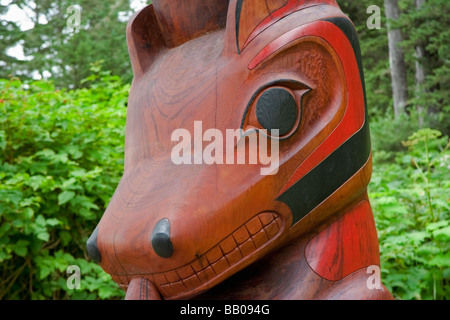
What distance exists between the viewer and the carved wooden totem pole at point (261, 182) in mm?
1167

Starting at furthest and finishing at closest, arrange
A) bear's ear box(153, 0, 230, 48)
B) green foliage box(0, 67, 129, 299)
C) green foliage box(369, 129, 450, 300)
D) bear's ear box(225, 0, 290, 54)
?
1. green foliage box(0, 67, 129, 299)
2. green foliage box(369, 129, 450, 300)
3. bear's ear box(153, 0, 230, 48)
4. bear's ear box(225, 0, 290, 54)

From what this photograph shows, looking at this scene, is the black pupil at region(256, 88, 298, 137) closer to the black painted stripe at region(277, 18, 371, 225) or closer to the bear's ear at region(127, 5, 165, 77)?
the black painted stripe at region(277, 18, 371, 225)

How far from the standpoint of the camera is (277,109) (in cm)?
117

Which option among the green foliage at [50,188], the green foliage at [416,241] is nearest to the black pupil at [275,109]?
the green foliage at [416,241]

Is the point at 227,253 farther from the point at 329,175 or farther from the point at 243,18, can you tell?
the point at 243,18

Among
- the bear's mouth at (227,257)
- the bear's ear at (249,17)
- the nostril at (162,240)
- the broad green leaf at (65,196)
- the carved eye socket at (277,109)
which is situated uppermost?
the bear's ear at (249,17)

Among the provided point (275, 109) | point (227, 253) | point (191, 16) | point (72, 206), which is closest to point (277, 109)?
point (275, 109)

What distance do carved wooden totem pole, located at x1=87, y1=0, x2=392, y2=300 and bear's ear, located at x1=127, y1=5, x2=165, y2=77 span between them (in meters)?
0.27

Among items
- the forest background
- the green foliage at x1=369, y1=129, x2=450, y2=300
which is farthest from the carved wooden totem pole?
the green foliage at x1=369, y1=129, x2=450, y2=300

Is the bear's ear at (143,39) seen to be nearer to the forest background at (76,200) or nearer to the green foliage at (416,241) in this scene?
the forest background at (76,200)

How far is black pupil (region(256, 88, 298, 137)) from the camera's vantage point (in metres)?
1.17

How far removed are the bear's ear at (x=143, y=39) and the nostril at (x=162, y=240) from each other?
1.87 ft

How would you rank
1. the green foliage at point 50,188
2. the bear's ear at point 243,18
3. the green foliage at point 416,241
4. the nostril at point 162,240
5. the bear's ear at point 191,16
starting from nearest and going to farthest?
the nostril at point 162,240, the bear's ear at point 243,18, the bear's ear at point 191,16, the green foliage at point 416,241, the green foliage at point 50,188
